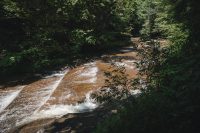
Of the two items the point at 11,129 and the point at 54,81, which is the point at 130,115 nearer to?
the point at 11,129

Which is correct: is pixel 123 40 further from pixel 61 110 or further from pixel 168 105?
pixel 168 105

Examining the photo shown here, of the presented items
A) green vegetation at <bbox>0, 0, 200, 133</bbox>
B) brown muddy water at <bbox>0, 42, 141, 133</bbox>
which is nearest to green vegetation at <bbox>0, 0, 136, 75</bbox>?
green vegetation at <bbox>0, 0, 200, 133</bbox>

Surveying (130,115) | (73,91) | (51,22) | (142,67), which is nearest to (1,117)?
(73,91)

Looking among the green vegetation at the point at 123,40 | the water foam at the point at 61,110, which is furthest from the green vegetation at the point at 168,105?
the water foam at the point at 61,110

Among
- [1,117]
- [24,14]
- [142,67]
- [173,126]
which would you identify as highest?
[24,14]

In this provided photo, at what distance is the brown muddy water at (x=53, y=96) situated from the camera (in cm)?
1127

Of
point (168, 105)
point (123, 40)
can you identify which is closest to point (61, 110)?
point (168, 105)

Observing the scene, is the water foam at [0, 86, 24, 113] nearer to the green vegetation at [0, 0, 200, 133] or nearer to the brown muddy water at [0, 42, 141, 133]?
the brown muddy water at [0, 42, 141, 133]

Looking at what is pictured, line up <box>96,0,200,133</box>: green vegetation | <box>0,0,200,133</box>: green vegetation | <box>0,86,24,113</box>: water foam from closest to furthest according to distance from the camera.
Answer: <box>96,0,200,133</box>: green vegetation, <box>0,0,200,133</box>: green vegetation, <box>0,86,24,113</box>: water foam

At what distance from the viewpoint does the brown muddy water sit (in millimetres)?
11274

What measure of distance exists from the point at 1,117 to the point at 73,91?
2.55 meters

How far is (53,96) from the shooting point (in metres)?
12.9

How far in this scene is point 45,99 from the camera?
41.9 ft

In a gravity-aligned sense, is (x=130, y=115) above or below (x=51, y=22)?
below
